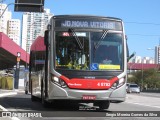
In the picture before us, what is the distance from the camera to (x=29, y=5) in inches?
997

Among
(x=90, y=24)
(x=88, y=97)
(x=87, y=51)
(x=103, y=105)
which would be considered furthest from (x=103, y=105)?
(x=90, y=24)

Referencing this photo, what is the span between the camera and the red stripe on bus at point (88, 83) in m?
14.7

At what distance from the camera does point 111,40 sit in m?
15.4

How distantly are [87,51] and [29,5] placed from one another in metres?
11.2

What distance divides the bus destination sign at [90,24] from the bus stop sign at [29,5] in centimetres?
1027

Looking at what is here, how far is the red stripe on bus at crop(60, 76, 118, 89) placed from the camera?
1472 centimetres

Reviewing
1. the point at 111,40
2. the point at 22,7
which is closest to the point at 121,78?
the point at 111,40

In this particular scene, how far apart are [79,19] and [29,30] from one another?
53.7 metres

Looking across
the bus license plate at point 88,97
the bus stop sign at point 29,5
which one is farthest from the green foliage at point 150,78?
the bus license plate at point 88,97

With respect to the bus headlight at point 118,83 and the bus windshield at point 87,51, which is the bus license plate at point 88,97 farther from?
the bus windshield at point 87,51

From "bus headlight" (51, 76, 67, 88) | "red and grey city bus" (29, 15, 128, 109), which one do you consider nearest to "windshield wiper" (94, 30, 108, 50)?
"red and grey city bus" (29, 15, 128, 109)

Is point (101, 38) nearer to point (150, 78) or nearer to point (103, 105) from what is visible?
point (103, 105)

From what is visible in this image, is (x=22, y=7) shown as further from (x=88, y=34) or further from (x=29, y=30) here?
(x=29, y=30)

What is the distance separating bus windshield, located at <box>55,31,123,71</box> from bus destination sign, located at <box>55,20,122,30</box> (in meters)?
0.29
